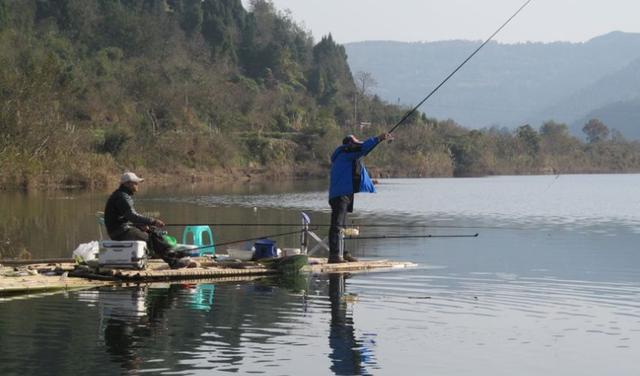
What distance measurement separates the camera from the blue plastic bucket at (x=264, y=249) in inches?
723

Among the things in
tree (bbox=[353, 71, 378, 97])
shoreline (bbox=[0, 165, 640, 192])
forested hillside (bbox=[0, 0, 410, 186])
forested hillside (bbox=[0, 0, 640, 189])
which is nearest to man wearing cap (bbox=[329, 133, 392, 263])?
forested hillside (bbox=[0, 0, 410, 186])

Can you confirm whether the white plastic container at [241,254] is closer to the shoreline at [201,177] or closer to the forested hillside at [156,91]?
the forested hillside at [156,91]

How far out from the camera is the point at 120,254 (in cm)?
1628

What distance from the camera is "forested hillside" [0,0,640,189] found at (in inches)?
2053

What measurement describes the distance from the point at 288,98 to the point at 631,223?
245 feet

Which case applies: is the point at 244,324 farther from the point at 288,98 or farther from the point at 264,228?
the point at 288,98

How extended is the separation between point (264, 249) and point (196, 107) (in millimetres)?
68743

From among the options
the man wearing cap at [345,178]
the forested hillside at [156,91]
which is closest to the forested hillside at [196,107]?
the forested hillside at [156,91]

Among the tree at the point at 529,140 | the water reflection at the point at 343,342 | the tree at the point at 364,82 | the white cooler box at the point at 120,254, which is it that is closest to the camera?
the water reflection at the point at 343,342

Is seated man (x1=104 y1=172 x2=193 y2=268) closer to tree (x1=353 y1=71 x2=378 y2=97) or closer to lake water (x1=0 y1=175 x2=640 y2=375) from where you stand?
lake water (x1=0 y1=175 x2=640 y2=375)

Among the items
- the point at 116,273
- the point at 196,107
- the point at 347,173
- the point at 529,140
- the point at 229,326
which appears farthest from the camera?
the point at 529,140

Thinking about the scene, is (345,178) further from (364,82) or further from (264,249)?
(364,82)

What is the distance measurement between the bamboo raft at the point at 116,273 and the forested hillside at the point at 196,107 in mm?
28038

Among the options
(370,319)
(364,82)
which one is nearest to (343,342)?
(370,319)
